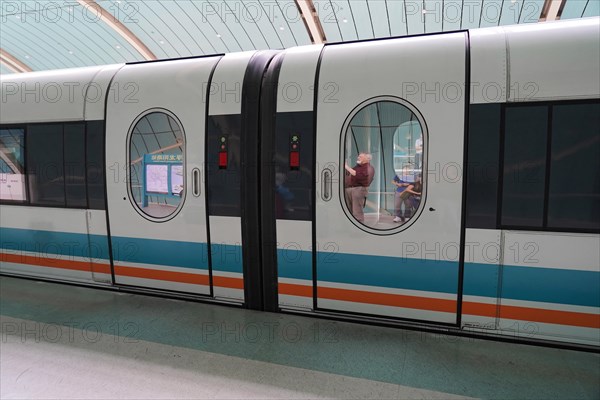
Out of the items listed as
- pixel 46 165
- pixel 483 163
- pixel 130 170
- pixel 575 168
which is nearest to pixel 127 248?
pixel 130 170

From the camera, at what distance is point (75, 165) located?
4.05 m

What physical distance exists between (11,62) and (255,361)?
24.8 metres

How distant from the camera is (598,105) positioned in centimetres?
258

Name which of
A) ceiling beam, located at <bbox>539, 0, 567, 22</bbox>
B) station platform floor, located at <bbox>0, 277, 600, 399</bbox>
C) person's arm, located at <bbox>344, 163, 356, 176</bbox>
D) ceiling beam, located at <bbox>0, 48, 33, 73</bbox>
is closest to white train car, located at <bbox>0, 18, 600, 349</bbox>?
person's arm, located at <bbox>344, 163, 356, 176</bbox>

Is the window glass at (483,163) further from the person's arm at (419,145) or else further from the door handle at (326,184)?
the door handle at (326,184)

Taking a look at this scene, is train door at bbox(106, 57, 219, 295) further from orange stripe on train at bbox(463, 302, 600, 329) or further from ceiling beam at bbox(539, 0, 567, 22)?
ceiling beam at bbox(539, 0, 567, 22)

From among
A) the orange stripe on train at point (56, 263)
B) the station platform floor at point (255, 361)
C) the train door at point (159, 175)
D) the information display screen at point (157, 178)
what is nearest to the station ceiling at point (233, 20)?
the train door at point (159, 175)

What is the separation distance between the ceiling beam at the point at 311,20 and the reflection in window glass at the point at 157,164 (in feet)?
33.7

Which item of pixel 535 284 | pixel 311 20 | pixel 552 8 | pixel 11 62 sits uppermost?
pixel 11 62

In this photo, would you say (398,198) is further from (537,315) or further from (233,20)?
(233,20)

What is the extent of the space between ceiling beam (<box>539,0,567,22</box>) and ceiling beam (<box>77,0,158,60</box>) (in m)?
14.5

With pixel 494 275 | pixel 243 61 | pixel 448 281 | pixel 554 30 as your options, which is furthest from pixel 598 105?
pixel 243 61

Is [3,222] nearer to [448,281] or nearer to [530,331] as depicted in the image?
[448,281]

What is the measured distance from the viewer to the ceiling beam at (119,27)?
13.0 m
